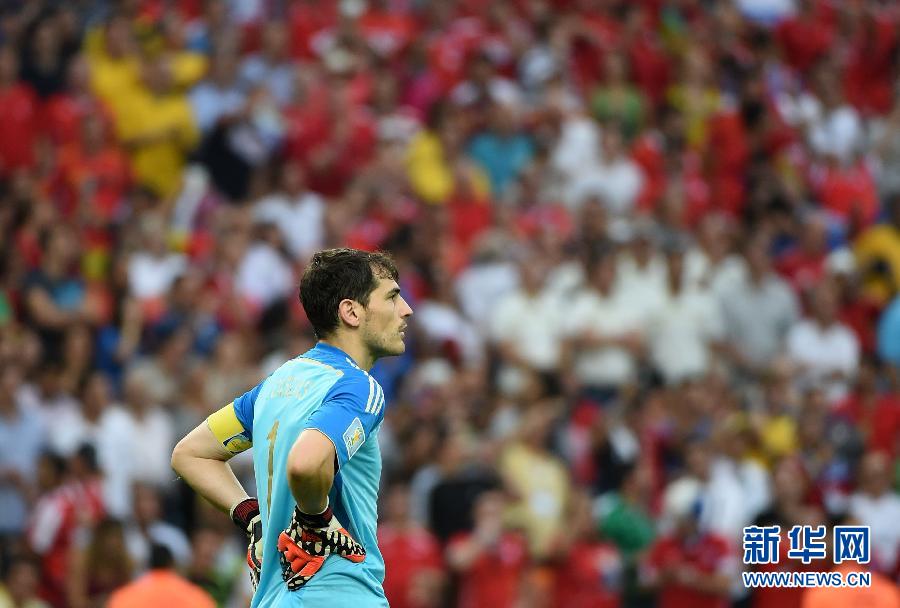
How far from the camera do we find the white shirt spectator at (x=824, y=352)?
13.6m

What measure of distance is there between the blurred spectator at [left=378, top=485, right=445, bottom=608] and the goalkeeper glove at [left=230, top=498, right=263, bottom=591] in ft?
18.0

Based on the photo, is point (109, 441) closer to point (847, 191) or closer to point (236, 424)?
point (236, 424)

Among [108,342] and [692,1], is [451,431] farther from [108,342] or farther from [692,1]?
[692,1]

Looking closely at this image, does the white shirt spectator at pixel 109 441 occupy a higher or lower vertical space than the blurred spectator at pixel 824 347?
lower

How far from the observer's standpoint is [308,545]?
4523mm

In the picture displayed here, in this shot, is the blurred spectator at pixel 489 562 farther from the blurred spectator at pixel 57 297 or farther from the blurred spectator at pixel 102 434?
the blurred spectator at pixel 57 297

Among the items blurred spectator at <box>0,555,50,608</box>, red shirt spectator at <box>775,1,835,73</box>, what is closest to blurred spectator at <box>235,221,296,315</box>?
blurred spectator at <box>0,555,50,608</box>

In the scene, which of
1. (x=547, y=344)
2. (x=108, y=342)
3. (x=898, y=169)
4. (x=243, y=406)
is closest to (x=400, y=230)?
(x=547, y=344)

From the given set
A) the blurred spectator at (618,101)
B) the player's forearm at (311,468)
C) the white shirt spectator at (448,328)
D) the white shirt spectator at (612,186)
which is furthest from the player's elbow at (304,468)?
the blurred spectator at (618,101)

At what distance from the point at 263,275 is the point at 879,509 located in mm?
4912

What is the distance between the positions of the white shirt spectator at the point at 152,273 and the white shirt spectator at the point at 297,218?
3.44 ft

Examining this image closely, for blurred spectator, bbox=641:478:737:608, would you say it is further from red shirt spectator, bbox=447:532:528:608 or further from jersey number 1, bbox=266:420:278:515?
jersey number 1, bbox=266:420:278:515

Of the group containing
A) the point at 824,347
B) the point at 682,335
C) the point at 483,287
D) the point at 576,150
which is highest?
the point at 576,150

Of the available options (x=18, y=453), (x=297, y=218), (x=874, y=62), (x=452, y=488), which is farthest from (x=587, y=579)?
(x=874, y=62)
